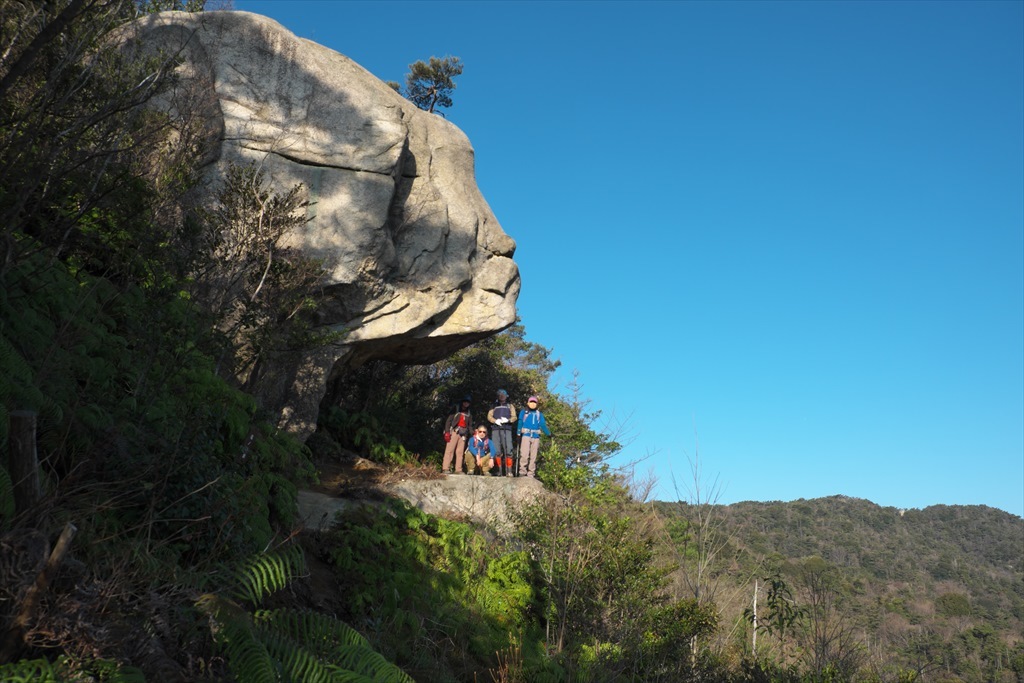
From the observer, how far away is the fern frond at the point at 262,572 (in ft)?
12.8

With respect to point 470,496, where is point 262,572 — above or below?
below

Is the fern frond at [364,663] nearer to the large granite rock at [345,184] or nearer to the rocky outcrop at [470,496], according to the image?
the rocky outcrop at [470,496]

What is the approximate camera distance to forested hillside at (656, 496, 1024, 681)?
501 inches

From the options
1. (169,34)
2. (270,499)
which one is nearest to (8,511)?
(270,499)

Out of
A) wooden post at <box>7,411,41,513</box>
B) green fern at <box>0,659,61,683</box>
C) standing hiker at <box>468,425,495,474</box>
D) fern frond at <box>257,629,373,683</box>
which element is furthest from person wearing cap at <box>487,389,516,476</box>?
green fern at <box>0,659,61,683</box>

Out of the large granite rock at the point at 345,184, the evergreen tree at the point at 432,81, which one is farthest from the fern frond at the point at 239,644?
the evergreen tree at the point at 432,81

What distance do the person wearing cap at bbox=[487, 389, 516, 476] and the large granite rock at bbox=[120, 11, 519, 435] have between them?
1631 mm

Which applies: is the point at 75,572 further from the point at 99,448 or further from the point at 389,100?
the point at 389,100

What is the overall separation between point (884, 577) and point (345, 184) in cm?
4811

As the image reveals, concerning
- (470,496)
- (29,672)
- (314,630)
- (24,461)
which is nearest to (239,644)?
(314,630)

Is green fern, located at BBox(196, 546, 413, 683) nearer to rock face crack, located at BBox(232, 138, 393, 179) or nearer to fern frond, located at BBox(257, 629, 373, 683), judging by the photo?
fern frond, located at BBox(257, 629, 373, 683)

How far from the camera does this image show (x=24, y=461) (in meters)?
3.58

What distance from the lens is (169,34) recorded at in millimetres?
14109

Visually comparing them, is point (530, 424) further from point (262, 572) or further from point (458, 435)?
point (262, 572)
